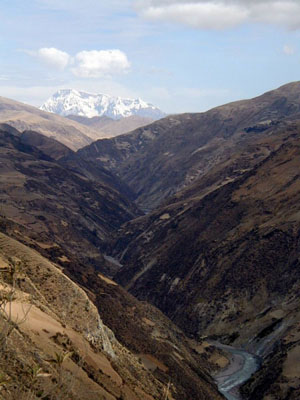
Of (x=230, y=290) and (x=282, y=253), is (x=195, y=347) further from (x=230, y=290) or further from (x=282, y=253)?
(x=282, y=253)

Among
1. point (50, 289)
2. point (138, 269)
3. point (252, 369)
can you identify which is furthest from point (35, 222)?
point (50, 289)

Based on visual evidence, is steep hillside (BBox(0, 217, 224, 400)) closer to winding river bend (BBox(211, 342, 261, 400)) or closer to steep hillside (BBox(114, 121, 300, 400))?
winding river bend (BBox(211, 342, 261, 400))

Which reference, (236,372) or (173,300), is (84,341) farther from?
(173,300)

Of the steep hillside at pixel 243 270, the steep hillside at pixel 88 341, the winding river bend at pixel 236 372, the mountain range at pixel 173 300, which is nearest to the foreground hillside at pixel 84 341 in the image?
the steep hillside at pixel 88 341

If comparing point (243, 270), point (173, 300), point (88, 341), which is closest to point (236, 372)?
point (243, 270)

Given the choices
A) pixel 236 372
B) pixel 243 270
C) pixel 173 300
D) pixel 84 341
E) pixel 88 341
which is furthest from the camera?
pixel 173 300

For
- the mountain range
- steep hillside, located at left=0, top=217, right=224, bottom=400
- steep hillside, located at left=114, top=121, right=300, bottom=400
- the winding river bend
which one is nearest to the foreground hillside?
steep hillside, located at left=0, top=217, right=224, bottom=400
